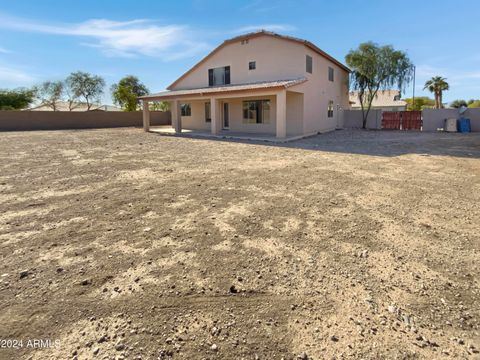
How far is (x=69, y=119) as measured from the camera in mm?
29547

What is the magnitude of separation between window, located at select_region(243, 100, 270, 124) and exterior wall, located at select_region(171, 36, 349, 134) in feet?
5.16

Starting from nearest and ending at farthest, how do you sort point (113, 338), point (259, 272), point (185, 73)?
1. point (113, 338)
2. point (259, 272)
3. point (185, 73)

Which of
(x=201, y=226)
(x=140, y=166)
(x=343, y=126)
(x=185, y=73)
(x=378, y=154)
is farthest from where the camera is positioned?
(x=343, y=126)

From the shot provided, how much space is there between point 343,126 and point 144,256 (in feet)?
86.6

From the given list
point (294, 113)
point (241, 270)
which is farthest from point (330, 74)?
point (241, 270)

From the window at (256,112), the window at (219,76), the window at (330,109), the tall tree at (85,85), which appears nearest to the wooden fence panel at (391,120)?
the window at (330,109)

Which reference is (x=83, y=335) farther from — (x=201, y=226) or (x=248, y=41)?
(x=248, y=41)

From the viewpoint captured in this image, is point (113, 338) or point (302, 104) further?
point (302, 104)

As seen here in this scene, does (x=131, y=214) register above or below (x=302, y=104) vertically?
below

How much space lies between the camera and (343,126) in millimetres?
26875

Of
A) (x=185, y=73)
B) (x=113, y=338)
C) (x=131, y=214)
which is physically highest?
(x=185, y=73)

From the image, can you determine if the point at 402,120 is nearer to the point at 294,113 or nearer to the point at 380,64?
the point at 380,64

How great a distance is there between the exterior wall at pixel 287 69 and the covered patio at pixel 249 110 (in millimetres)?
490

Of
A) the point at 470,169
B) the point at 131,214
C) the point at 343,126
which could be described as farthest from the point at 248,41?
the point at 131,214
